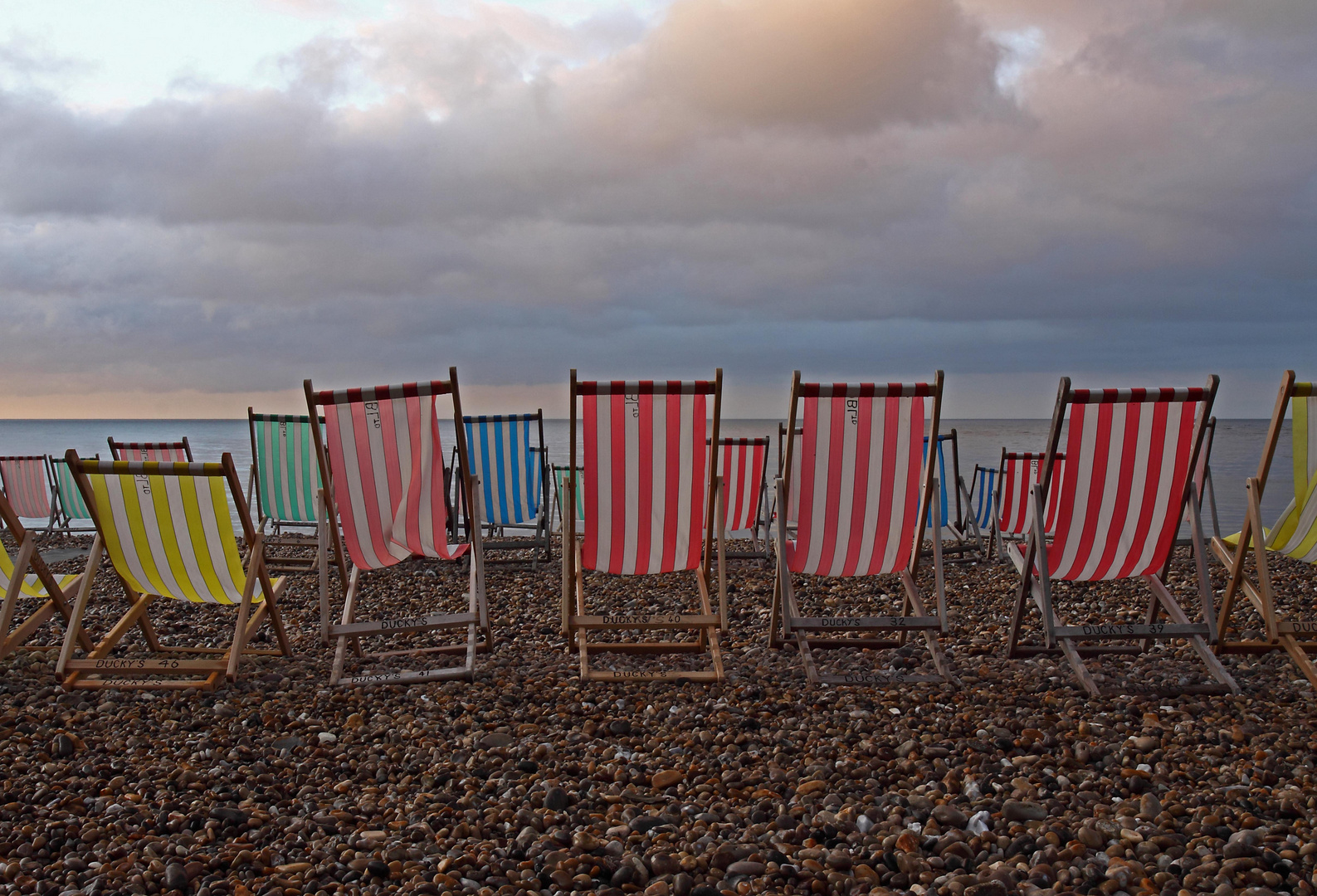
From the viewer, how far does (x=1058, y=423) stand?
141 inches

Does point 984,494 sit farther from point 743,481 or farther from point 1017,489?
point 743,481

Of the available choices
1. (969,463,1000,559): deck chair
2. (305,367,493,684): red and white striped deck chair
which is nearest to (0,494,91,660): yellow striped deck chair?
(305,367,493,684): red and white striped deck chair

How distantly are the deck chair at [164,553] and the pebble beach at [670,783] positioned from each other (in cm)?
12

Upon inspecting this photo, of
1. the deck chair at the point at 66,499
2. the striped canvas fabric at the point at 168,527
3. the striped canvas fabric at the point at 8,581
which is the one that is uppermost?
the striped canvas fabric at the point at 168,527

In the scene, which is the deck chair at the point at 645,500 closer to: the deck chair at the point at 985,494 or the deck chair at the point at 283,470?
the deck chair at the point at 283,470

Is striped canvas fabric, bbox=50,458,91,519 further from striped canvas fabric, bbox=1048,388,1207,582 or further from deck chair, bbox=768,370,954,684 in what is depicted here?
striped canvas fabric, bbox=1048,388,1207,582

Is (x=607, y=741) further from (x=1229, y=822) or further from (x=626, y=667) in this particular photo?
(x=1229, y=822)

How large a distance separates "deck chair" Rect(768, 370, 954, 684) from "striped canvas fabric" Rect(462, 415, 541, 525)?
3862 mm

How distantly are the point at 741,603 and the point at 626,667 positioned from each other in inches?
68.3

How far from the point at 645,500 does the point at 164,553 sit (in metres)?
2.22

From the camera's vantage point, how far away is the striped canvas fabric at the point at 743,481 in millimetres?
8180

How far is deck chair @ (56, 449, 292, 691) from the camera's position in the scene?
3734 mm

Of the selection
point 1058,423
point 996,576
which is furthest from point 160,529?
point 996,576

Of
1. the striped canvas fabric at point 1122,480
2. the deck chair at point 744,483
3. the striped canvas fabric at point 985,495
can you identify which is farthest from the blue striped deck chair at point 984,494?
the striped canvas fabric at point 1122,480
